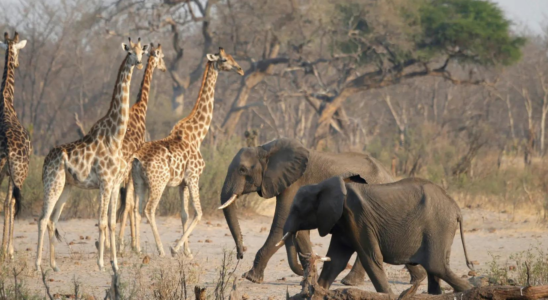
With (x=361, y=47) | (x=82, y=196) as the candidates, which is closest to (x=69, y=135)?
(x=361, y=47)

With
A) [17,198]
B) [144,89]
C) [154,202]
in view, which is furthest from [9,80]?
[154,202]

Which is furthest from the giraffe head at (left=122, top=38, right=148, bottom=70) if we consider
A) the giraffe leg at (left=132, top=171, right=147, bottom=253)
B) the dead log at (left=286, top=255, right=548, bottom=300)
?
the dead log at (left=286, top=255, right=548, bottom=300)

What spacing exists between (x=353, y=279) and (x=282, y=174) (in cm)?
113

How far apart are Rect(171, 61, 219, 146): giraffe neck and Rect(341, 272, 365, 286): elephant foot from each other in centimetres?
322

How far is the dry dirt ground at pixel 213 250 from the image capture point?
764 cm

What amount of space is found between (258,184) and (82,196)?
6539 mm

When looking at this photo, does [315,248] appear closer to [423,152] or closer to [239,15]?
[423,152]

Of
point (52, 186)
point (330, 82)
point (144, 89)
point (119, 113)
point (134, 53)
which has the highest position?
point (330, 82)

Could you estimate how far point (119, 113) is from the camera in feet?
28.7

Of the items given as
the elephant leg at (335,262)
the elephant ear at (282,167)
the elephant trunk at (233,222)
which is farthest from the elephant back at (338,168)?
the elephant leg at (335,262)

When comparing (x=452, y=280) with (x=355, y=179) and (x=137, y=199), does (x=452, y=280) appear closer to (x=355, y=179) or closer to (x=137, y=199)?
(x=355, y=179)

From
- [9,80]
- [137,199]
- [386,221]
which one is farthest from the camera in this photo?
[9,80]

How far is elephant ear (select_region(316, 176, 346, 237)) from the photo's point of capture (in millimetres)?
5938

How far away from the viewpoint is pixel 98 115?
1146 inches
